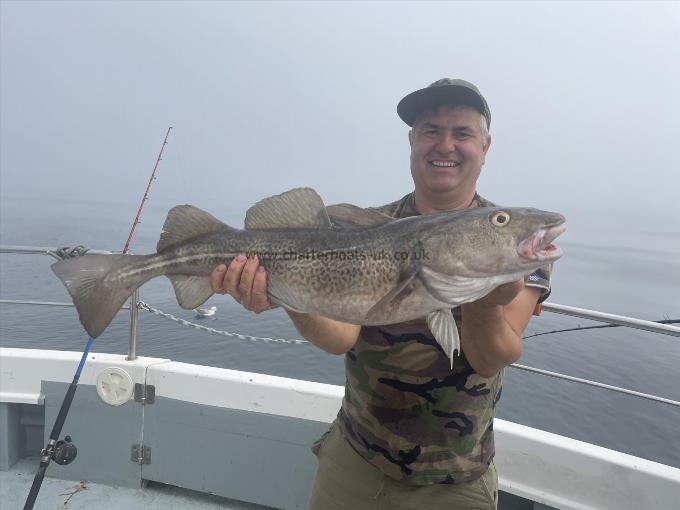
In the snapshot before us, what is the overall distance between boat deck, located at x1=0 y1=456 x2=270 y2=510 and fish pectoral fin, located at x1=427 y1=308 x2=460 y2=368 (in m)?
3.30

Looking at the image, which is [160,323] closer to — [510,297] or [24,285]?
[24,285]

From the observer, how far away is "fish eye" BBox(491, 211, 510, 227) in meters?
2.50

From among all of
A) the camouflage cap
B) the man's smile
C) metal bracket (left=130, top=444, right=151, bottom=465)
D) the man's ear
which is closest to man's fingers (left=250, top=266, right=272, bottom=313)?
the man's smile

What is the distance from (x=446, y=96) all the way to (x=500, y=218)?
36.8 inches

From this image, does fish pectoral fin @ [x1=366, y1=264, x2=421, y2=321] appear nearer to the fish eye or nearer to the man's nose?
the fish eye

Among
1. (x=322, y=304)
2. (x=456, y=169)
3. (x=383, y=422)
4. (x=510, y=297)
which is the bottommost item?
(x=383, y=422)

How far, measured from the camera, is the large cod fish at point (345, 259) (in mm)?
2422

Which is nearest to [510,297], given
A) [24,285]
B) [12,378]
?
[12,378]

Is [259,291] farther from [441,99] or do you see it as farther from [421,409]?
[441,99]

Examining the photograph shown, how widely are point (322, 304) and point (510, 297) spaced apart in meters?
1.07

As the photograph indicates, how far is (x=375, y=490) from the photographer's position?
254cm

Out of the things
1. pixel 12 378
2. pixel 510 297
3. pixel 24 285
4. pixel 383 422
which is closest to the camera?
pixel 510 297

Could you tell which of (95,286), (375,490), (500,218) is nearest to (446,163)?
(500,218)

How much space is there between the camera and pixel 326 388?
4.38 m
